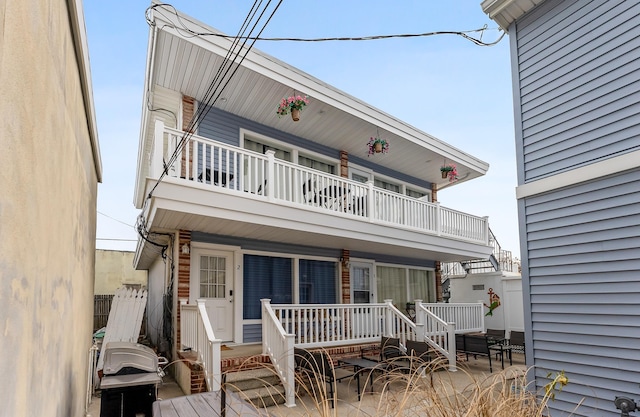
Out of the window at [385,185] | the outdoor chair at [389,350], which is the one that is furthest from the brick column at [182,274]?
the window at [385,185]

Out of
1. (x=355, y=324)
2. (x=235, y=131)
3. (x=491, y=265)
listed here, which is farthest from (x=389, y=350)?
(x=491, y=265)

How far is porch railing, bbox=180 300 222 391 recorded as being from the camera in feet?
19.4

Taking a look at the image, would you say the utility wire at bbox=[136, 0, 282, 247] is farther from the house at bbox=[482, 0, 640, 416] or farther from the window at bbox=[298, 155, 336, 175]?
the house at bbox=[482, 0, 640, 416]

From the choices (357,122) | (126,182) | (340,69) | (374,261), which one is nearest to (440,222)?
(374,261)

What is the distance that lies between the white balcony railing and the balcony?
18 millimetres

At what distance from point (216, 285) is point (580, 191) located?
6.85m

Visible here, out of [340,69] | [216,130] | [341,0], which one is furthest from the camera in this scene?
[340,69]

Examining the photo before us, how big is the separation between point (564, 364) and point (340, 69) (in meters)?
11.2

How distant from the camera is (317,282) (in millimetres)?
10555

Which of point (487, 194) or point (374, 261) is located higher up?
point (487, 194)

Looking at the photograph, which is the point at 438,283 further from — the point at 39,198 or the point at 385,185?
the point at 39,198

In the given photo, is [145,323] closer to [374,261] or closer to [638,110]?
[374,261]

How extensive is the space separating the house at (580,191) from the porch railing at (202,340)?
418 centimetres

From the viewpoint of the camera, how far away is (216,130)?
8.86 meters
